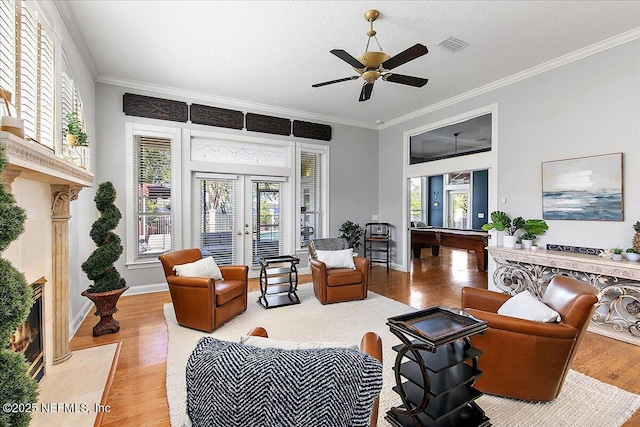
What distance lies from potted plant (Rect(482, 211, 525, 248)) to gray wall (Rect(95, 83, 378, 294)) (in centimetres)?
301

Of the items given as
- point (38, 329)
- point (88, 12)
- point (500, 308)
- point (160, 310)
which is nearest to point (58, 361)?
point (38, 329)

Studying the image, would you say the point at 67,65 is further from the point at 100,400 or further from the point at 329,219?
the point at 329,219

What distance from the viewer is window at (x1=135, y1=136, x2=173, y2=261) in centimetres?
486

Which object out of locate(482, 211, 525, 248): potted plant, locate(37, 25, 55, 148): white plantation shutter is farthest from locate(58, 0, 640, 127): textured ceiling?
locate(482, 211, 525, 248): potted plant

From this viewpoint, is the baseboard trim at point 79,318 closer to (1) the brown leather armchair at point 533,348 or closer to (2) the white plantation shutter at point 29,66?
(2) the white plantation shutter at point 29,66

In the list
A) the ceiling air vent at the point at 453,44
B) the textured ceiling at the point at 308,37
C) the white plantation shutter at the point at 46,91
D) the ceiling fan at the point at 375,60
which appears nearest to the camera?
the white plantation shutter at the point at 46,91

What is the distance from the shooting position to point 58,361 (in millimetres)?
2570

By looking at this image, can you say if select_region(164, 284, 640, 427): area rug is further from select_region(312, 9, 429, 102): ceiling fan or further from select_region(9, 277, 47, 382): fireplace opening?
select_region(312, 9, 429, 102): ceiling fan

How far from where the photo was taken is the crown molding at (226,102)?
182 inches

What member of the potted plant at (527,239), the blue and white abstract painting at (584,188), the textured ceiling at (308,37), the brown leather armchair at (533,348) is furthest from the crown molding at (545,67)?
the brown leather armchair at (533,348)

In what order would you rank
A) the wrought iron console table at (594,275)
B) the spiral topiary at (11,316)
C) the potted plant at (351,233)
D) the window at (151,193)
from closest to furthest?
the spiral topiary at (11,316)
the wrought iron console table at (594,275)
the window at (151,193)
the potted plant at (351,233)

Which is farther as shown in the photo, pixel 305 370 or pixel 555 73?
pixel 555 73

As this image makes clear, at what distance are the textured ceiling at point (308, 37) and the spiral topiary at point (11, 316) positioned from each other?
2.67 m

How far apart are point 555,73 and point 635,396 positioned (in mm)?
3820
